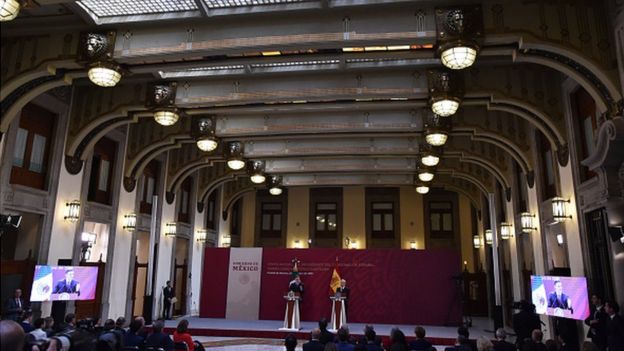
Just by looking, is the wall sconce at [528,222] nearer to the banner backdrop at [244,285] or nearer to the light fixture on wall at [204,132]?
the light fixture on wall at [204,132]

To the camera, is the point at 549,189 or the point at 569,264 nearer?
the point at 569,264

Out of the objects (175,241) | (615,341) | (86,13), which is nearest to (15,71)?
(86,13)

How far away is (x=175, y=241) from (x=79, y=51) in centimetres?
837

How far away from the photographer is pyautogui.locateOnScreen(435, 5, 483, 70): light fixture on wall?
19.4 ft

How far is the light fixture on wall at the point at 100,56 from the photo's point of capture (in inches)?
273

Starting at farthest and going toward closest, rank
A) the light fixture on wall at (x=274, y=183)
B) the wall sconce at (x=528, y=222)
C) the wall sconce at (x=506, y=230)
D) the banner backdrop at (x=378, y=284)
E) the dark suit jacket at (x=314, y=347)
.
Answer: the light fixture on wall at (x=274, y=183)
the banner backdrop at (x=378, y=284)
the wall sconce at (x=506, y=230)
the wall sconce at (x=528, y=222)
the dark suit jacket at (x=314, y=347)

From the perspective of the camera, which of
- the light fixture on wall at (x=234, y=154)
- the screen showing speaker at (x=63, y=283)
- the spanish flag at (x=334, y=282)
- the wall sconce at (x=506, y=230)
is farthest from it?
the spanish flag at (x=334, y=282)

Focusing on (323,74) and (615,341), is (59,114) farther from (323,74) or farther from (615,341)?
(615,341)

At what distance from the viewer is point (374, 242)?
19.7m

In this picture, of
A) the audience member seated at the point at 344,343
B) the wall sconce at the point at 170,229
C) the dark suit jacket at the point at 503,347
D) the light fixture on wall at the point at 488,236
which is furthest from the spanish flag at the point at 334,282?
the dark suit jacket at the point at 503,347

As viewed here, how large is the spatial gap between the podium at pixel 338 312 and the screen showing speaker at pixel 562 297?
15.9ft

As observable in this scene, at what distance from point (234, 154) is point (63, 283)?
5.57 metres

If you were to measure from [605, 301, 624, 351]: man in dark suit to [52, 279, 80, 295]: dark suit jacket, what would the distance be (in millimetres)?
9072

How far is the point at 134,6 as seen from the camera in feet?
21.9
